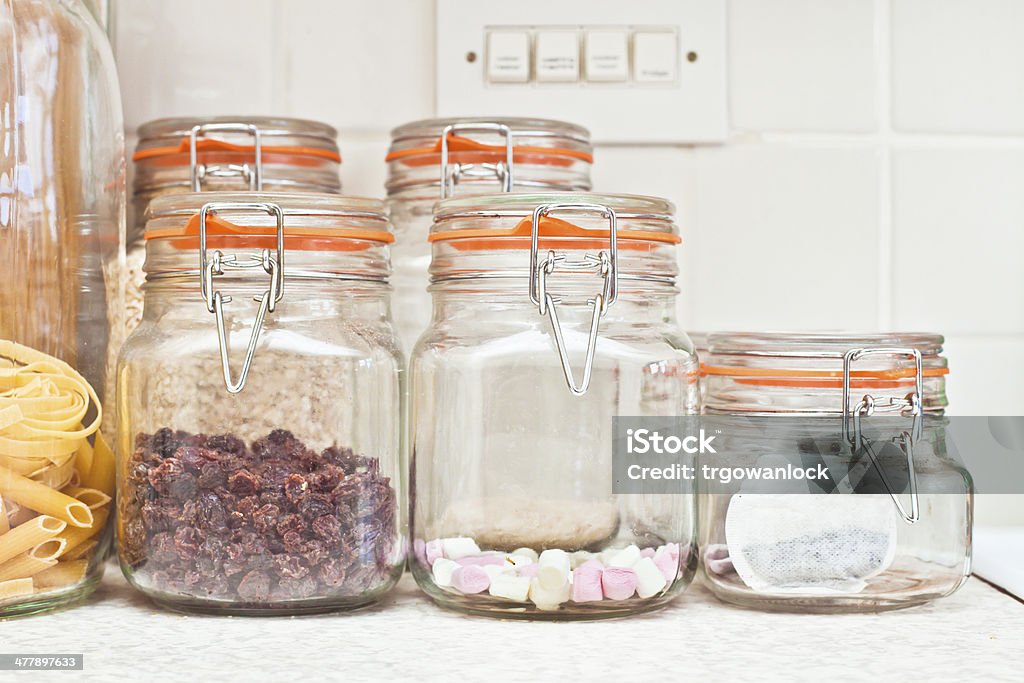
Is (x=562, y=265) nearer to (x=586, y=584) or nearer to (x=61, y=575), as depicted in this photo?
(x=586, y=584)

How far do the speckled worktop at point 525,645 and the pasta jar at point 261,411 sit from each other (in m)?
0.03

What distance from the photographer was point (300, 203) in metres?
0.61

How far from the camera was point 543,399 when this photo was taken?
0.61m

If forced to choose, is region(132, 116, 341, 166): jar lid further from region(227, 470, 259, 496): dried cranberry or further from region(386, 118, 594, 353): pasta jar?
region(227, 470, 259, 496): dried cranberry

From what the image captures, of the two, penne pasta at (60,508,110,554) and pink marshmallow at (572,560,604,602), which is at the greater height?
penne pasta at (60,508,110,554)

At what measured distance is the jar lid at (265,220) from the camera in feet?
1.96

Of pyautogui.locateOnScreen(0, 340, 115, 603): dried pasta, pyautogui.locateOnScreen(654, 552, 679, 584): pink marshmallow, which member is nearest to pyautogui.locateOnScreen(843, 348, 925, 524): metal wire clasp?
pyautogui.locateOnScreen(654, 552, 679, 584): pink marshmallow

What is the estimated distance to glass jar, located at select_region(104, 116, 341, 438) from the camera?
0.75 m

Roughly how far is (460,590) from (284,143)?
0.35 meters

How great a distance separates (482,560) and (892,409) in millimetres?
258

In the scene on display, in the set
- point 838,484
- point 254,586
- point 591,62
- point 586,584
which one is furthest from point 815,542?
point 591,62

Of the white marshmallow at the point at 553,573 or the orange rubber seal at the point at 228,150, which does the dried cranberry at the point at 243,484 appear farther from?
the orange rubber seal at the point at 228,150

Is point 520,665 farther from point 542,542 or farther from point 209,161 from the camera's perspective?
point 209,161

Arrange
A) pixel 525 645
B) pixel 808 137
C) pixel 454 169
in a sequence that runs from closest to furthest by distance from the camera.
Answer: pixel 525 645, pixel 454 169, pixel 808 137
